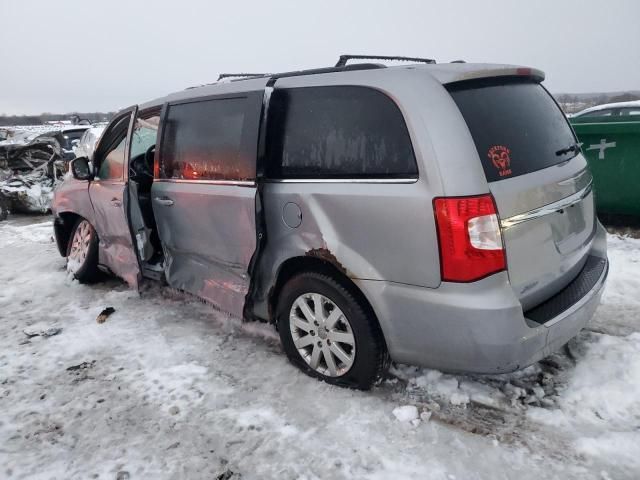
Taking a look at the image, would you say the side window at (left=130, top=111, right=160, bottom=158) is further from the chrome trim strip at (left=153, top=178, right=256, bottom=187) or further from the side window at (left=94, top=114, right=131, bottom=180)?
the chrome trim strip at (left=153, top=178, right=256, bottom=187)

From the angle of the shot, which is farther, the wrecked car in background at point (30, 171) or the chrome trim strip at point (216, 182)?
the wrecked car in background at point (30, 171)

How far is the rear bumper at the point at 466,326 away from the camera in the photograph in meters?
2.23

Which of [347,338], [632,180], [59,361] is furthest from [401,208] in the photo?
[632,180]

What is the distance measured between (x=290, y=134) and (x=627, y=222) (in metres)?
4.95

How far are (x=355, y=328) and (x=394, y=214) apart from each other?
2.31 ft

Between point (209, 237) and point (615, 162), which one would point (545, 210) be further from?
point (615, 162)

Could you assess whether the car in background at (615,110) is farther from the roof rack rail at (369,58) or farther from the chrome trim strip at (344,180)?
the chrome trim strip at (344,180)

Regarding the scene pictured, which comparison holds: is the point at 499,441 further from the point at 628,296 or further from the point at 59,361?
the point at 59,361

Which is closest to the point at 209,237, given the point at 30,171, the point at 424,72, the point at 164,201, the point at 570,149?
the point at 164,201

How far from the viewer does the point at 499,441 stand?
2.39 m

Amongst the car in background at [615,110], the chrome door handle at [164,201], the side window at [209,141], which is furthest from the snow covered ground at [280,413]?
the car in background at [615,110]

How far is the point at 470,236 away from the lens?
219 cm

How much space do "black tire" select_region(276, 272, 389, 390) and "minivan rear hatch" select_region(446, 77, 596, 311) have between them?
78 centimetres

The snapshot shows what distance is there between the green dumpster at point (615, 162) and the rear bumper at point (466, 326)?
12.7ft
